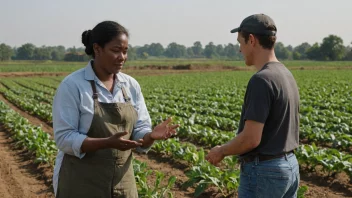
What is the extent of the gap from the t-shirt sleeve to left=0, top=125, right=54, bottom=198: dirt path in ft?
15.2

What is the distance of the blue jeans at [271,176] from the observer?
2.80 meters

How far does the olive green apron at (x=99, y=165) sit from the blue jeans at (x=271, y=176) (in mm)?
867

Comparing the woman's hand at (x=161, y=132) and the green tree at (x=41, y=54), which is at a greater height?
the woman's hand at (x=161, y=132)

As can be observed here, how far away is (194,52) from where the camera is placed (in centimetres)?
18938

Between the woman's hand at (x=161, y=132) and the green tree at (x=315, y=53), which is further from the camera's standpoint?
the green tree at (x=315, y=53)

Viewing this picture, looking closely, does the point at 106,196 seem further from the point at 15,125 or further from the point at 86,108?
the point at 15,125

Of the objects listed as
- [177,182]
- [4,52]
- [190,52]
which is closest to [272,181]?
[177,182]

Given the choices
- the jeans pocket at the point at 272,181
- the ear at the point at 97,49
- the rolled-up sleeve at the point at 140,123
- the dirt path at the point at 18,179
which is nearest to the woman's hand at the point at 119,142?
the rolled-up sleeve at the point at 140,123

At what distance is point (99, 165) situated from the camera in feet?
9.25

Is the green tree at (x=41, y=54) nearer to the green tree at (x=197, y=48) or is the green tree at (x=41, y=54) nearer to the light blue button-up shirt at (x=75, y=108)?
the green tree at (x=197, y=48)

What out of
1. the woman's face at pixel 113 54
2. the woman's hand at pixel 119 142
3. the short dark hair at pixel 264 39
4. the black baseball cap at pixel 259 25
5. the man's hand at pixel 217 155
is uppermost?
the black baseball cap at pixel 259 25

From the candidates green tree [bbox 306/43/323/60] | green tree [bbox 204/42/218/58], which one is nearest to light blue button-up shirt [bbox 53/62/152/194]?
green tree [bbox 306/43/323/60]

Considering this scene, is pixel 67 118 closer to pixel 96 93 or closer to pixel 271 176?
pixel 96 93

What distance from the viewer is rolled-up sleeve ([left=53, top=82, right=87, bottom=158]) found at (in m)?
2.68
